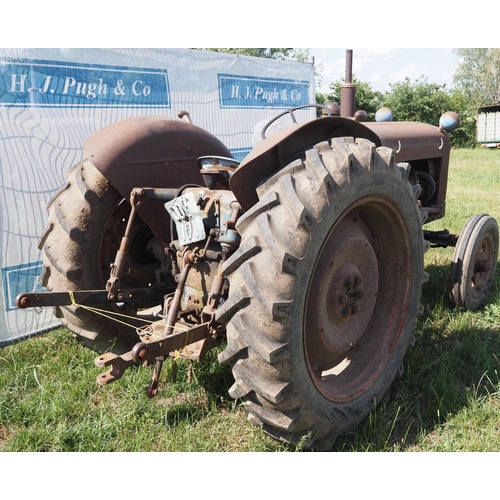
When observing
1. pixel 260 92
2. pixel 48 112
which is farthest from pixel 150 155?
pixel 260 92

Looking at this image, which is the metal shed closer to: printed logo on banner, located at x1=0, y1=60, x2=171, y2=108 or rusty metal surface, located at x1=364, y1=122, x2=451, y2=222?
rusty metal surface, located at x1=364, y1=122, x2=451, y2=222

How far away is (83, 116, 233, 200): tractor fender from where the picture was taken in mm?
2904

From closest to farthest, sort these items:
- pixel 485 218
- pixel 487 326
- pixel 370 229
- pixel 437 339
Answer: pixel 370 229
pixel 437 339
pixel 487 326
pixel 485 218

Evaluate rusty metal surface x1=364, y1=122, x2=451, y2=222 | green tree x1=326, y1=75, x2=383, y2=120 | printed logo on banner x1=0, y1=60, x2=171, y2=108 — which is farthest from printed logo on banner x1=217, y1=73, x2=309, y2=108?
green tree x1=326, y1=75, x2=383, y2=120

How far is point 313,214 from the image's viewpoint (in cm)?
220

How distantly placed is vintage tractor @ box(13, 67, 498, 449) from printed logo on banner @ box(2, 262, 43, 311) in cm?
127

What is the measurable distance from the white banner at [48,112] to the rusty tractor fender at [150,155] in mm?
1443

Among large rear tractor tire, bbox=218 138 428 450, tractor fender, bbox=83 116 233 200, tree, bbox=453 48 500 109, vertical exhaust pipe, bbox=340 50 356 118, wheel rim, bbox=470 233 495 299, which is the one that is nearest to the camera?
large rear tractor tire, bbox=218 138 428 450

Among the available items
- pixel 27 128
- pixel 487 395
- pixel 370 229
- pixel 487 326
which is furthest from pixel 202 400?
pixel 27 128

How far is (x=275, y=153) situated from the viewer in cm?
247

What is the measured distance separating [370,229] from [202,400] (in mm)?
1360

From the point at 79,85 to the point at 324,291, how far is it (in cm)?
303

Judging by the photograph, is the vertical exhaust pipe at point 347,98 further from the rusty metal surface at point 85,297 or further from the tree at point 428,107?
the tree at point 428,107

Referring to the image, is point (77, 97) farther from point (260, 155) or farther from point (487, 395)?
point (487, 395)
